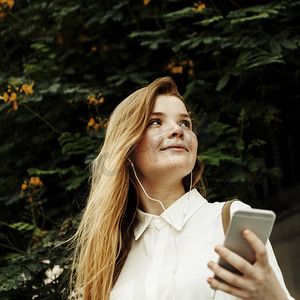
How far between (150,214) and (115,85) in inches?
66.1

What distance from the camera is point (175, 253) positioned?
1.81 metres

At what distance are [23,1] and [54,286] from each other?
8.67 feet

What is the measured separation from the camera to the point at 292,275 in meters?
3.88

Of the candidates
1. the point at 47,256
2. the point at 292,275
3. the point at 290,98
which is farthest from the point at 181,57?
the point at 292,275

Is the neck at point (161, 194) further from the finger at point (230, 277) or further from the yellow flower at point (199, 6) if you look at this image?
the yellow flower at point (199, 6)

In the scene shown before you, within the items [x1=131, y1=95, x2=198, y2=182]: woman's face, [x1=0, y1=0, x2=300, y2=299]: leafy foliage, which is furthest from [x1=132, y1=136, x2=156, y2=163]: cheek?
[x1=0, y1=0, x2=300, y2=299]: leafy foliage

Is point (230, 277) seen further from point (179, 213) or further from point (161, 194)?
point (161, 194)

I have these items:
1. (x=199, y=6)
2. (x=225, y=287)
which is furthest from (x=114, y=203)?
(x=199, y=6)

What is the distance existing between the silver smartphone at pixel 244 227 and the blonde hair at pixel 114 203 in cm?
89

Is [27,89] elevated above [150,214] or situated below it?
above

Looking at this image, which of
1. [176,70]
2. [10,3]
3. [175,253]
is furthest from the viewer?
[10,3]

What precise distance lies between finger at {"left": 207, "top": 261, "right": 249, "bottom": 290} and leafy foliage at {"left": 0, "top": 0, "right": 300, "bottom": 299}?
5.71 feet

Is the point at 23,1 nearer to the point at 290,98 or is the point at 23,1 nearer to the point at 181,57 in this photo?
the point at 181,57

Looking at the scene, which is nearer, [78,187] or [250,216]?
[250,216]
